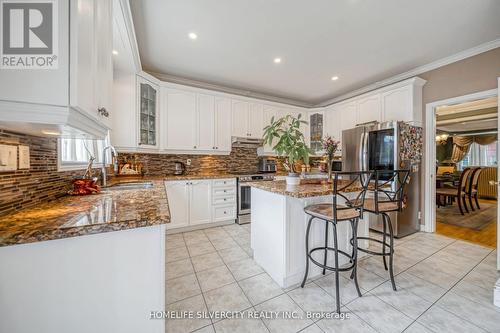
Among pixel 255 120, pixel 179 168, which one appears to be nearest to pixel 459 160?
pixel 255 120

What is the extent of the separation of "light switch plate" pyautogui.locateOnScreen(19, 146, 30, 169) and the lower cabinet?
1875mm

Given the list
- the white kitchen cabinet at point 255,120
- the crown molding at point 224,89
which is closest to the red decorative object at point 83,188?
the crown molding at point 224,89

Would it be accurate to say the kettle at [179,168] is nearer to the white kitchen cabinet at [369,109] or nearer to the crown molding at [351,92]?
the crown molding at [351,92]

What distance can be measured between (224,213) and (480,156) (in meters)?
9.18

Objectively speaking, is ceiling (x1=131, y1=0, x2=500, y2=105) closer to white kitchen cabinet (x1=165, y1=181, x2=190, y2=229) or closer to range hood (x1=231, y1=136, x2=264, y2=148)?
range hood (x1=231, y1=136, x2=264, y2=148)

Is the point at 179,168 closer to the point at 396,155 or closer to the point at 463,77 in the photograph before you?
the point at 396,155

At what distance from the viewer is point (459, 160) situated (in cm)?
692

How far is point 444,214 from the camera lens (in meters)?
4.14

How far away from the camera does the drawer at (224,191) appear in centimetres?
337

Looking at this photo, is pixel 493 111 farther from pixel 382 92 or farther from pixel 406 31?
pixel 406 31

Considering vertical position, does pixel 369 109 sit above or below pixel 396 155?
above

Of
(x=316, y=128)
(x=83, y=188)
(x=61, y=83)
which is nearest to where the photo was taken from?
(x=61, y=83)

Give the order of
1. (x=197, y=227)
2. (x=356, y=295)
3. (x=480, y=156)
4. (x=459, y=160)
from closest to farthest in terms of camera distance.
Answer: (x=356, y=295) → (x=197, y=227) → (x=480, y=156) → (x=459, y=160)

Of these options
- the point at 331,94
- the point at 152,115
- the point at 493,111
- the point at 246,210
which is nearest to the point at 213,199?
the point at 246,210
